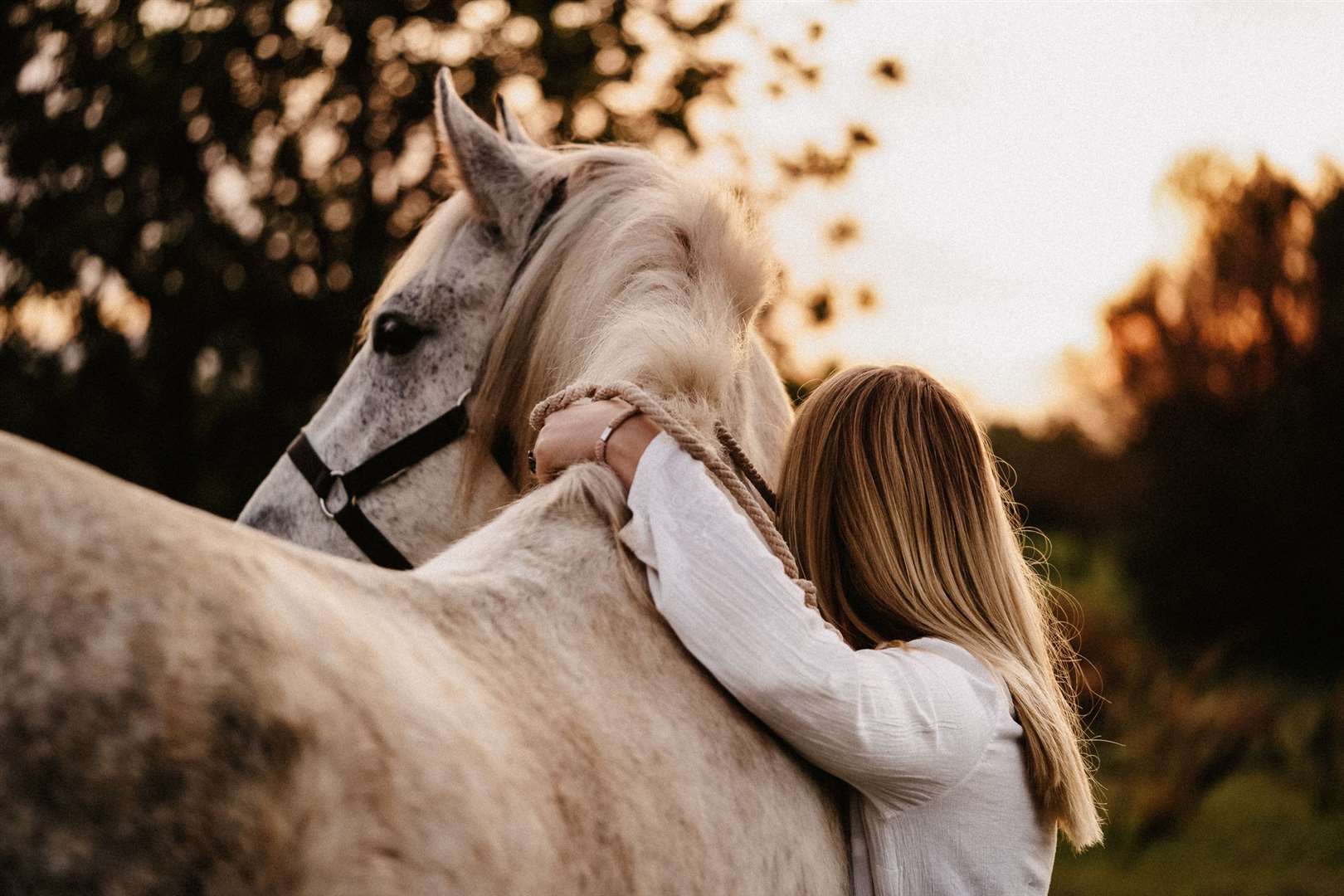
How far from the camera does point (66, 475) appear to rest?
929 millimetres

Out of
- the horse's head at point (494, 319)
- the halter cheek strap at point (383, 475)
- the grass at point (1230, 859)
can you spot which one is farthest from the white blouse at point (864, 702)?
the grass at point (1230, 859)

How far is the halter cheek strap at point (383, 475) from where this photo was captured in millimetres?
2369

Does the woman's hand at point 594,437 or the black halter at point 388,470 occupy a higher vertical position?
the woman's hand at point 594,437

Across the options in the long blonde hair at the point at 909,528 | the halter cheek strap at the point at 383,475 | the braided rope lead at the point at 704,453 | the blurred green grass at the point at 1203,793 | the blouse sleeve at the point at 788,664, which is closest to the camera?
the blouse sleeve at the point at 788,664

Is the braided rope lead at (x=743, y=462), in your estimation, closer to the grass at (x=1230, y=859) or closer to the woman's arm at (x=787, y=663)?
the woman's arm at (x=787, y=663)

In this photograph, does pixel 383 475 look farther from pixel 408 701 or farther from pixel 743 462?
pixel 408 701

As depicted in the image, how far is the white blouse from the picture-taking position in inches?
57.1

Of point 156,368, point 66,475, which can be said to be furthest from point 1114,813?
point 66,475

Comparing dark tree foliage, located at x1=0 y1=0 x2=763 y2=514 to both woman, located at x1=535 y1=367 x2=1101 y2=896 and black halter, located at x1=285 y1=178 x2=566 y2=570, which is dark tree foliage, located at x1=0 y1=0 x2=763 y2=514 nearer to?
black halter, located at x1=285 y1=178 x2=566 y2=570

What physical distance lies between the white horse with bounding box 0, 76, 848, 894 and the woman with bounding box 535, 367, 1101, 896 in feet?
0.23

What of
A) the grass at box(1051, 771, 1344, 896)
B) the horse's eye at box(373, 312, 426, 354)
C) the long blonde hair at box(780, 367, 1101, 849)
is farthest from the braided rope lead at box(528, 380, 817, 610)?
the grass at box(1051, 771, 1344, 896)

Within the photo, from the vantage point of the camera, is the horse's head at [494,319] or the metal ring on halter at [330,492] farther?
the metal ring on halter at [330,492]

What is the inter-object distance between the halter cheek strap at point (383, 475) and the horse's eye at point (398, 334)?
0.18 m

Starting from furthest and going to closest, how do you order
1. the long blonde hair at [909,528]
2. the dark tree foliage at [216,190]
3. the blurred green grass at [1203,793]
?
the blurred green grass at [1203,793], the dark tree foliage at [216,190], the long blonde hair at [909,528]
